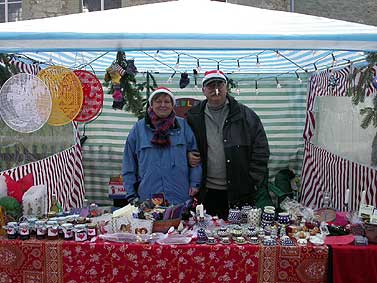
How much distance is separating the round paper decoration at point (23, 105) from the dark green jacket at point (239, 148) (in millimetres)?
1145

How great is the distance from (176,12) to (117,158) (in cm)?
312

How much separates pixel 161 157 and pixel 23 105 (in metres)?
1.14

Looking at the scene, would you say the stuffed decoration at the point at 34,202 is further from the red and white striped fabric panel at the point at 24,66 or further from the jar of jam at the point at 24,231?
the red and white striped fabric panel at the point at 24,66

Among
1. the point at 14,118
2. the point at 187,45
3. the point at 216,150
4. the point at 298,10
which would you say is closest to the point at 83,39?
the point at 187,45

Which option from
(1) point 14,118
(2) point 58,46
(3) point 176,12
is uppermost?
(3) point 176,12

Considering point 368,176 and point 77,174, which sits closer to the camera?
point 368,176

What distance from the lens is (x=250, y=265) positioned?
278 cm

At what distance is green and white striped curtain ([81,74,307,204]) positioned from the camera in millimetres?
6336

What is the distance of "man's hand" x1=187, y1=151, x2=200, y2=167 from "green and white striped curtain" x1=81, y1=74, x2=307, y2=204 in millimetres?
2871

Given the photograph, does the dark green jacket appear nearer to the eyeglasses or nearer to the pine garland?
the eyeglasses

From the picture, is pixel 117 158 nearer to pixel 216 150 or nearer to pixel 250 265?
pixel 216 150

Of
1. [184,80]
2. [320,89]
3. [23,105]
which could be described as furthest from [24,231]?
[320,89]

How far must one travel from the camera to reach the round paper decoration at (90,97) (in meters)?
4.55

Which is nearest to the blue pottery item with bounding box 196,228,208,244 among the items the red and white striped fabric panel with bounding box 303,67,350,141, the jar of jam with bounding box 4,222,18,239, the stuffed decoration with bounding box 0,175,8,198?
the jar of jam with bounding box 4,222,18,239
